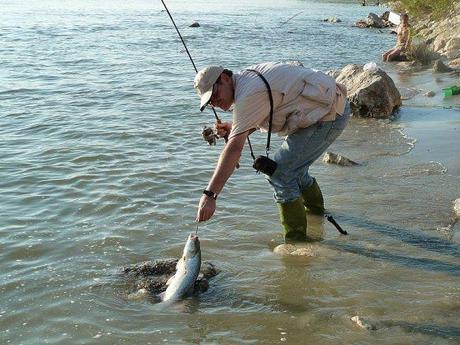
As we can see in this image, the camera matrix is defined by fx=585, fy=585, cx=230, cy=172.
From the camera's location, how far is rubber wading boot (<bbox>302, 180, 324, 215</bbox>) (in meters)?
6.72

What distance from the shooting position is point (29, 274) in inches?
227

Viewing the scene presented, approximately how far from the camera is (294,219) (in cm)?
606

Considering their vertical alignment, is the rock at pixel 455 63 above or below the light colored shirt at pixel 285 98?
below

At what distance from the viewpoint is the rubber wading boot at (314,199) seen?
6723 millimetres

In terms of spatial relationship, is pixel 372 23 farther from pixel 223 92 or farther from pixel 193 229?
pixel 223 92

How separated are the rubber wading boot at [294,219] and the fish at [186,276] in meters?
1.18

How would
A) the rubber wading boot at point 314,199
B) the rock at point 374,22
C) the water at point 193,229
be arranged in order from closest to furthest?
the water at point 193,229, the rubber wading boot at point 314,199, the rock at point 374,22

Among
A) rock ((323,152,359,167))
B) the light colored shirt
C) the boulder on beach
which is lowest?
the boulder on beach

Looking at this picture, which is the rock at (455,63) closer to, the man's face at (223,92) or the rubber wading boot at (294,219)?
the rubber wading boot at (294,219)

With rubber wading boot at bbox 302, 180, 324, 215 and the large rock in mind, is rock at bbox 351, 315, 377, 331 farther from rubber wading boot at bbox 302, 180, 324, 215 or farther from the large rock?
the large rock

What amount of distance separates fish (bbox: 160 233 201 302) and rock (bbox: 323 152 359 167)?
4.34 meters

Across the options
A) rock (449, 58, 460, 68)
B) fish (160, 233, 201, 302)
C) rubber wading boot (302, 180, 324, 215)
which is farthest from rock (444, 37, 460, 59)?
fish (160, 233, 201, 302)

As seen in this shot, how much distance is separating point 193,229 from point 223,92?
88.4 inches

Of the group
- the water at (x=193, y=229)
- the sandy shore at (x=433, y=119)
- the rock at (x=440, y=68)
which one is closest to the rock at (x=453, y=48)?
the rock at (x=440, y=68)
